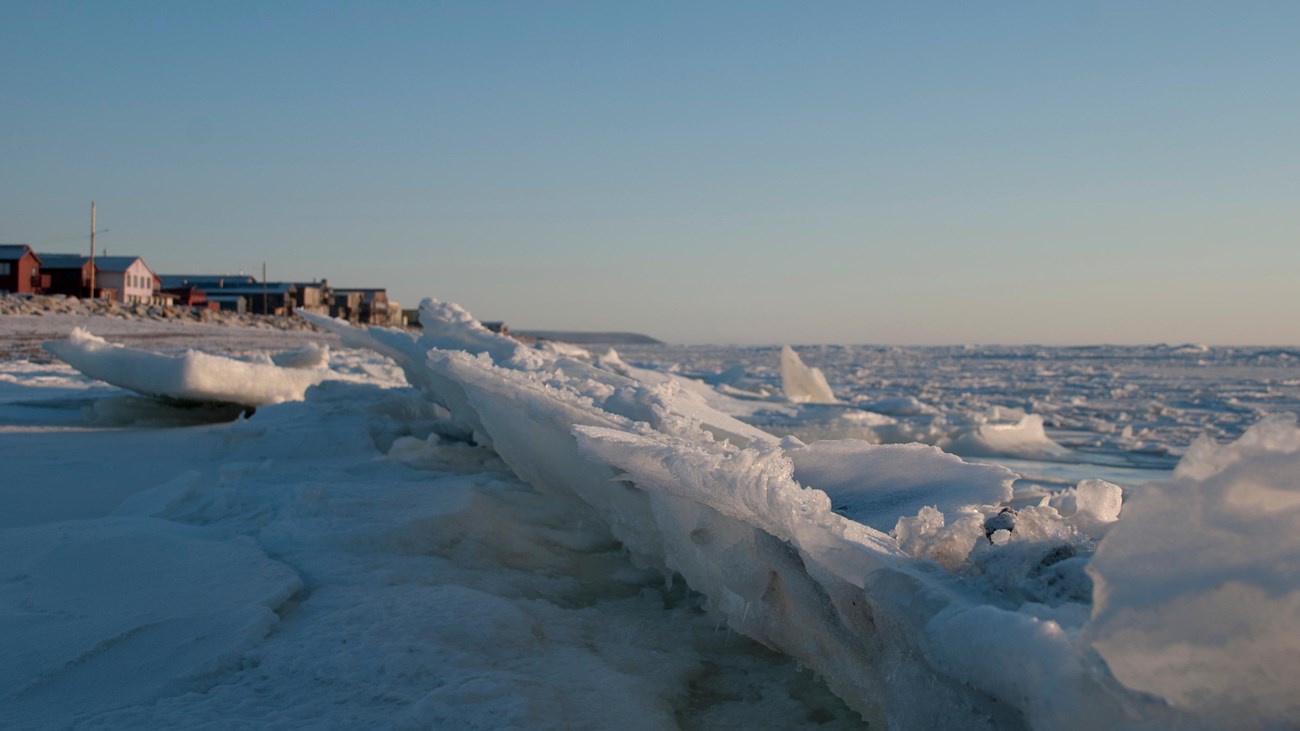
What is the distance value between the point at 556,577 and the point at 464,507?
42cm

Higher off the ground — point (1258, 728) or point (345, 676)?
point (1258, 728)

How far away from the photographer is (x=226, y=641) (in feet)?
5.69

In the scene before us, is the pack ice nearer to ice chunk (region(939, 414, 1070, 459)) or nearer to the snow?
the snow

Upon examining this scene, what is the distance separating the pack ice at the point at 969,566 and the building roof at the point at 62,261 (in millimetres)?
47258

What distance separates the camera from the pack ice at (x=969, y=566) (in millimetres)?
861

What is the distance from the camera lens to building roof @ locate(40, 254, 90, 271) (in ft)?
139

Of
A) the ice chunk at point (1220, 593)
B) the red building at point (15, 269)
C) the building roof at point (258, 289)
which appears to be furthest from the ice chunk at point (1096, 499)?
the building roof at point (258, 289)

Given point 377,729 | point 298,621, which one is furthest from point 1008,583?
point 298,621

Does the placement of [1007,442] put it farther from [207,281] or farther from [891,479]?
[207,281]

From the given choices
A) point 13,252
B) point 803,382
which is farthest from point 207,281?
point 803,382

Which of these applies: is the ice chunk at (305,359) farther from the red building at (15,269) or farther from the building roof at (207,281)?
the building roof at (207,281)

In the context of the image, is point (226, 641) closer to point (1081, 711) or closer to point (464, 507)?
point (464, 507)

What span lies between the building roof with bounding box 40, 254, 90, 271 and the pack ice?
155 feet

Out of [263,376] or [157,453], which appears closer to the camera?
[157,453]
